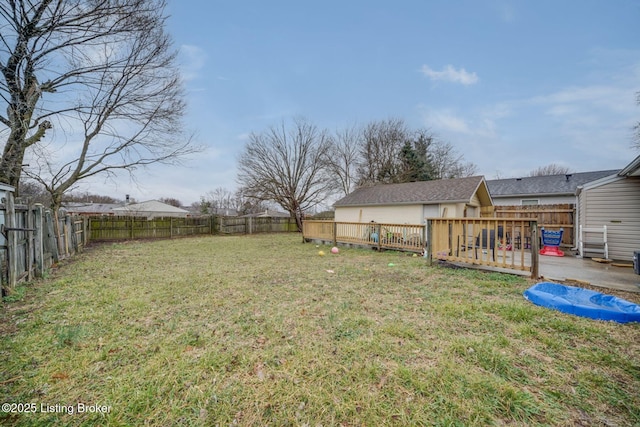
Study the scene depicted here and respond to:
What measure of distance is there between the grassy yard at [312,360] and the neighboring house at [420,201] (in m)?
8.89

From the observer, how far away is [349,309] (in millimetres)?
3506

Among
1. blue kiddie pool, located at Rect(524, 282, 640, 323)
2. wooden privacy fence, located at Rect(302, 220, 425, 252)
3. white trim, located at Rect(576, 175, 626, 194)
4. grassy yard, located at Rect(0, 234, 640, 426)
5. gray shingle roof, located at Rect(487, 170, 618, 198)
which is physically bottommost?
grassy yard, located at Rect(0, 234, 640, 426)

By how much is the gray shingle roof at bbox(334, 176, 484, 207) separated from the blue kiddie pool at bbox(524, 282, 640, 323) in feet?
27.7

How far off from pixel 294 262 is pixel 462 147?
77.7ft

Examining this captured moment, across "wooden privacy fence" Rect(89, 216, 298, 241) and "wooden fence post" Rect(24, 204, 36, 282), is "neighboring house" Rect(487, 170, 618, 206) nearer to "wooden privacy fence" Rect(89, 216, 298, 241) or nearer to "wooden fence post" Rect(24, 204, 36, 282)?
"wooden privacy fence" Rect(89, 216, 298, 241)

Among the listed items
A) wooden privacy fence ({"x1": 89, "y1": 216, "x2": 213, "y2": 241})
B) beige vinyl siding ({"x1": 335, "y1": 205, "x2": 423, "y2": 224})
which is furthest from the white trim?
wooden privacy fence ({"x1": 89, "y1": 216, "x2": 213, "y2": 241})

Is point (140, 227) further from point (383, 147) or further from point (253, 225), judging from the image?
point (383, 147)

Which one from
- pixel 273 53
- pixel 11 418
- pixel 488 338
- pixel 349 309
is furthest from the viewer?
pixel 273 53

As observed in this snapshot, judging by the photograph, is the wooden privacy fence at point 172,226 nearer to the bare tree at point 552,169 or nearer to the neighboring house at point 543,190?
the neighboring house at point 543,190

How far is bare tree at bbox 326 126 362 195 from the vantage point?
23.2 metres

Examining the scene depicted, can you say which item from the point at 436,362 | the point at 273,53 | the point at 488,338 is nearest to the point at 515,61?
the point at 273,53

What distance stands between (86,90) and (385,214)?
569 inches

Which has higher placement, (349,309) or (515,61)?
(515,61)

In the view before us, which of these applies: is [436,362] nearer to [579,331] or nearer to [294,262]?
[579,331]
